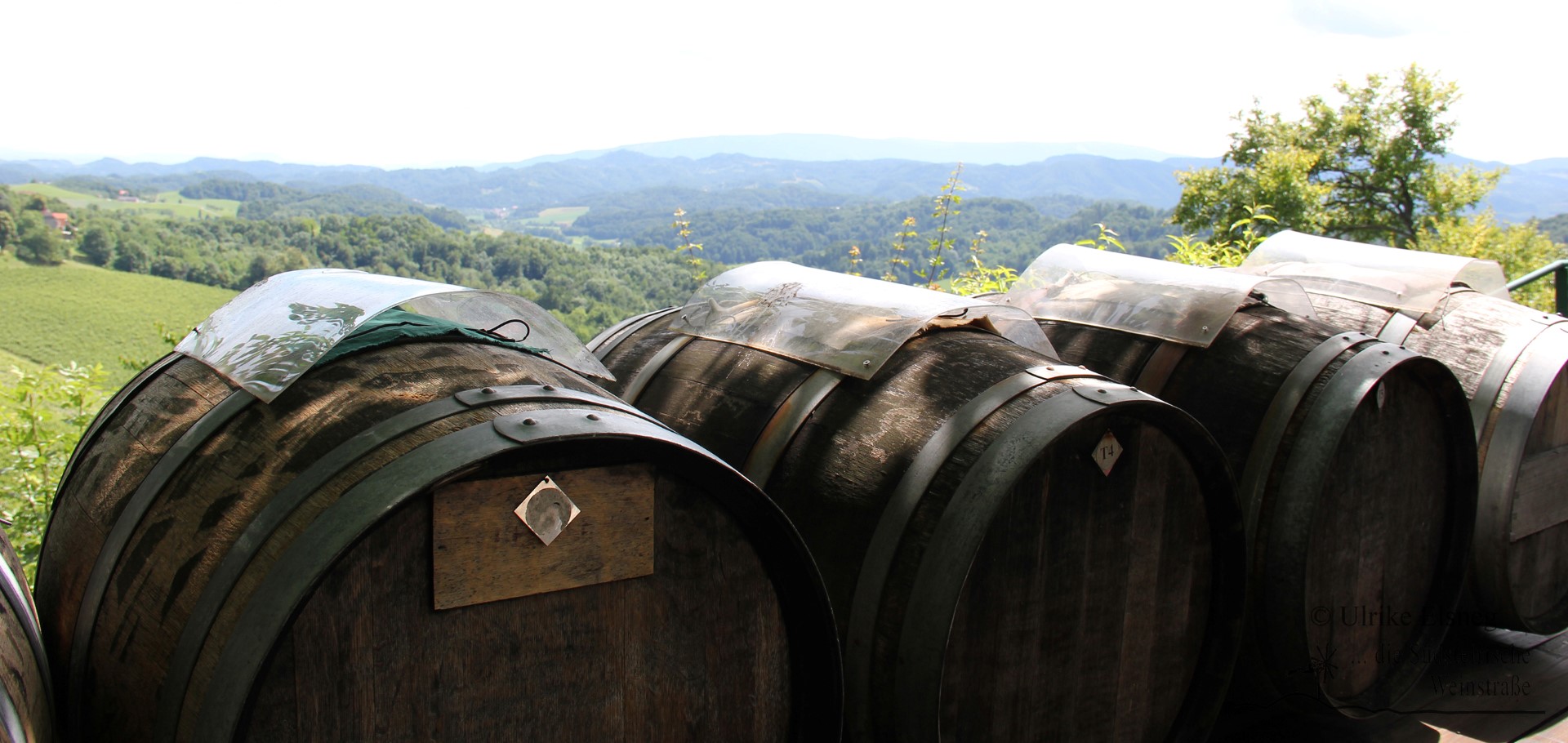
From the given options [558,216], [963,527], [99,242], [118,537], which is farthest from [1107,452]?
[558,216]

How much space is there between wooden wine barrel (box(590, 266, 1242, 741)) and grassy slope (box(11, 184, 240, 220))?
53082 millimetres

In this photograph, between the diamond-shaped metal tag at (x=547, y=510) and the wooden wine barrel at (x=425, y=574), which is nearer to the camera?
the wooden wine barrel at (x=425, y=574)

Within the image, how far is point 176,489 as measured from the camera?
1.77 meters

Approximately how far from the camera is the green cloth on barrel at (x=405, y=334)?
6.40 feet

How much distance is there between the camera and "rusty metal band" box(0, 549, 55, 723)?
165 centimetres

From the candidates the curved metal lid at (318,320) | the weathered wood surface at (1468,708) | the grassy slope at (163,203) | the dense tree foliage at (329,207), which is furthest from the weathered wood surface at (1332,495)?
the grassy slope at (163,203)

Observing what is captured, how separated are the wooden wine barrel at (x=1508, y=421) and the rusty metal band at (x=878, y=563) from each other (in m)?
2.50

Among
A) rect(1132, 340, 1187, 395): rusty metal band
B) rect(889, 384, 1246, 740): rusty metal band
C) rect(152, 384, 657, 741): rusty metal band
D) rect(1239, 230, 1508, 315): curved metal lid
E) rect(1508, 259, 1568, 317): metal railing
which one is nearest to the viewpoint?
rect(152, 384, 657, 741): rusty metal band

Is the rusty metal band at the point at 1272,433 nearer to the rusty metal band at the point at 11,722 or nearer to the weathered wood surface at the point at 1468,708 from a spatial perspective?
the weathered wood surface at the point at 1468,708

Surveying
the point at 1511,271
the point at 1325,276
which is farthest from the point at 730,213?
the point at 1325,276

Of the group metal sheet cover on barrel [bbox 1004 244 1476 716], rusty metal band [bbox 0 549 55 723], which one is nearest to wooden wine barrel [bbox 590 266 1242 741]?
metal sheet cover on barrel [bbox 1004 244 1476 716]

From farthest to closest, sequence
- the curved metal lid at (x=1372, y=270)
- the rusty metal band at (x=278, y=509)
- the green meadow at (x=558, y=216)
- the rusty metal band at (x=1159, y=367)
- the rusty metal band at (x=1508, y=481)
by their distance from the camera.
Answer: the green meadow at (x=558, y=216) < the curved metal lid at (x=1372, y=270) < the rusty metal band at (x=1508, y=481) < the rusty metal band at (x=1159, y=367) < the rusty metal band at (x=278, y=509)

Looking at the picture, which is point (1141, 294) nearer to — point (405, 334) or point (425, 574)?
point (405, 334)

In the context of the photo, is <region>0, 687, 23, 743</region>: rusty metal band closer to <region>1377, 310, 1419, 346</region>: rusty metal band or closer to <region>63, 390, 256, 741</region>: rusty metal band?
<region>63, 390, 256, 741</region>: rusty metal band
